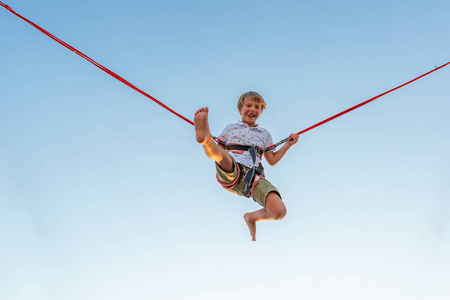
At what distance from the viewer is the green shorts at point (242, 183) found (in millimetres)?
4645

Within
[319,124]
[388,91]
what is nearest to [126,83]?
[319,124]

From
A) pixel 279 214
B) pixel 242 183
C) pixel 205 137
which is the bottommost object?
pixel 279 214

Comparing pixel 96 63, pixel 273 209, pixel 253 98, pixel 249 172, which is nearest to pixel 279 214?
pixel 273 209

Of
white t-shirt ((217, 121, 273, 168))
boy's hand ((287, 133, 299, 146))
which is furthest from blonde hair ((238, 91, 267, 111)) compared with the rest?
boy's hand ((287, 133, 299, 146))

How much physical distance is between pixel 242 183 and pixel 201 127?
0.95 metres

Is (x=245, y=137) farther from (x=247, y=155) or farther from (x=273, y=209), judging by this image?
(x=273, y=209)

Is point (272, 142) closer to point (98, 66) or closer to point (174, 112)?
point (174, 112)

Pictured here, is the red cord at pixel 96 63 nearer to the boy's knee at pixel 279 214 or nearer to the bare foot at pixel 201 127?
the bare foot at pixel 201 127

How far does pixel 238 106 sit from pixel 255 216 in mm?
1363

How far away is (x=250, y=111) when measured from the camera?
516cm

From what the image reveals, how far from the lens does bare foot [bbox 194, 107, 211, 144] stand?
13.7 feet

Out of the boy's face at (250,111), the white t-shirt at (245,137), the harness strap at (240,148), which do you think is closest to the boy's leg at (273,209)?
the white t-shirt at (245,137)

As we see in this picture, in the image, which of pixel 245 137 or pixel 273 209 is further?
pixel 245 137

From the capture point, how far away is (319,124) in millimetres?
5066
